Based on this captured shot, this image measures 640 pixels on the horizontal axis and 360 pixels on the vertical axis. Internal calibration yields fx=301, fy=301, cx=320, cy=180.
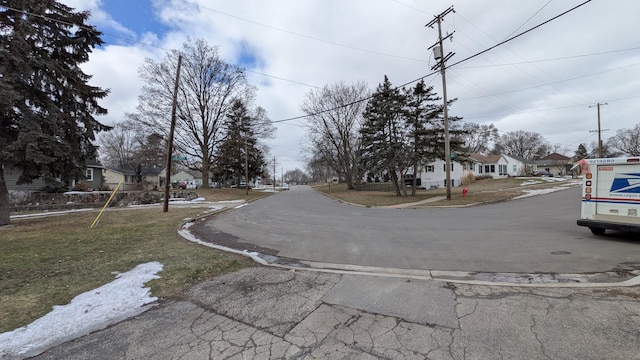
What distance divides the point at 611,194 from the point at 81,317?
11139 mm

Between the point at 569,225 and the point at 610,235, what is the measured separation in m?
1.77

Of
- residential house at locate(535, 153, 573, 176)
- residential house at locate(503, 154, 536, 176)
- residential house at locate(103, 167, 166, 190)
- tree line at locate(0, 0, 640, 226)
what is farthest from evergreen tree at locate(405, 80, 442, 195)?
residential house at locate(535, 153, 573, 176)

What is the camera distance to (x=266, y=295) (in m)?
4.30

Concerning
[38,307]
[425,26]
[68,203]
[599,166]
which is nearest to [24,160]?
[38,307]

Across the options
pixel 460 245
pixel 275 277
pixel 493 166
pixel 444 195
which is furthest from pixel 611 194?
pixel 493 166

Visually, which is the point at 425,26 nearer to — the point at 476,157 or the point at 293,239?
the point at 293,239

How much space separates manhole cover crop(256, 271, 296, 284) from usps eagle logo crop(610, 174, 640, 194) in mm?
8354

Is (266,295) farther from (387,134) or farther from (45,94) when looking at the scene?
(387,134)

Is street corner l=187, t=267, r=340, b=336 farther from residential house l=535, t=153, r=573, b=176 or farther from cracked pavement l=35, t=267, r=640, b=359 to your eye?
residential house l=535, t=153, r=573, b=176

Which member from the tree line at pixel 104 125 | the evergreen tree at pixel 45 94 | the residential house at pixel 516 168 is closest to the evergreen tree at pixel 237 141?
the tree line at pixel 104 125

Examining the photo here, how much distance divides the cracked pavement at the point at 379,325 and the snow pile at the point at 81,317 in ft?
0.68

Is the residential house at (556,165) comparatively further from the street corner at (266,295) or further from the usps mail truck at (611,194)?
the street corner at (266,295)

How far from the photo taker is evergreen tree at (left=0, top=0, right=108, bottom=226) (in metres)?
11.0

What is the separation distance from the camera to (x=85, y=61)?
1394 centimetres
